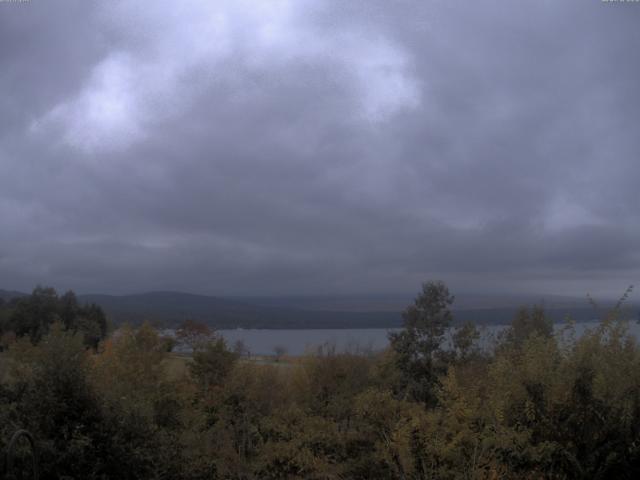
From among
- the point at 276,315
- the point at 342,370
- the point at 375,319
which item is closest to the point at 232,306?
the point at 276,315

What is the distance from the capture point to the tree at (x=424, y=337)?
68.5 ft

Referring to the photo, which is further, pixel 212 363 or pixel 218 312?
pixel 218 312

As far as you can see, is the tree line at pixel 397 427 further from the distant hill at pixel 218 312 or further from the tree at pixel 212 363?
the distant hill at pixel 218 312

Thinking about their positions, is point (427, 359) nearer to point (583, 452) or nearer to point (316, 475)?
point (316, 475)

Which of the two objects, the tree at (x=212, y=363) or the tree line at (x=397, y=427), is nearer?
the tree line at (x=397, y=427)

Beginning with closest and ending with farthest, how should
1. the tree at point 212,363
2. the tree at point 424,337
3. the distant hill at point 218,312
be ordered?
1. the tree at point 424,337
2. the tree at point 212,363
3. the distant hill at point 218,312

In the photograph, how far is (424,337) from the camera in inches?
841

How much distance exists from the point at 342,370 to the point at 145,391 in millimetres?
7789

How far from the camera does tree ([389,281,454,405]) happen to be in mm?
20891

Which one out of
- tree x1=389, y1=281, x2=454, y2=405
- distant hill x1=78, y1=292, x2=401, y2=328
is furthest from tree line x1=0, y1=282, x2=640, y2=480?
distant hill x1=78, y1=292, x2=401, y2=328

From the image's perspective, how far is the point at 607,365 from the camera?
32.6ft

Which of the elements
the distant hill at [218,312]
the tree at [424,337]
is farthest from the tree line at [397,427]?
the distant hill at [218,312]

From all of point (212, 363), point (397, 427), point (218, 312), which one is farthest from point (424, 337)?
point (218, 312)

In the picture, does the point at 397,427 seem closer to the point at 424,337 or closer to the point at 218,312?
the point at 424,337
